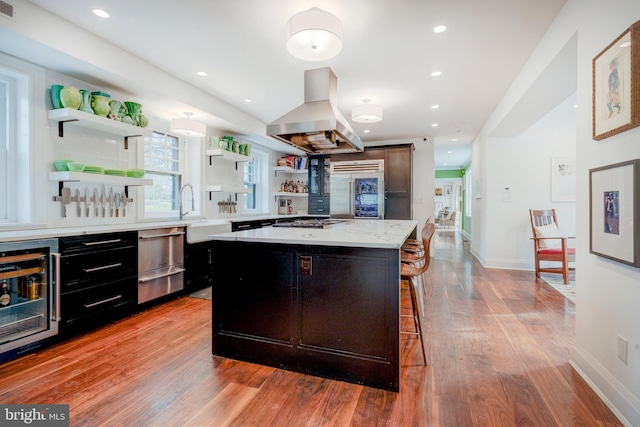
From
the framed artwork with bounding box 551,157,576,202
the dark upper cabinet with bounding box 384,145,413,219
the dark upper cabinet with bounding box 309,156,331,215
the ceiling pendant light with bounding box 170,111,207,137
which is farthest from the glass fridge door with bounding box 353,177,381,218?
the ceiling pendant light with bounding box 170,111,207,137

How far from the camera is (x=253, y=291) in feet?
7.18

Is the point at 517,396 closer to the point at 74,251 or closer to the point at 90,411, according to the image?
the point at 90,411

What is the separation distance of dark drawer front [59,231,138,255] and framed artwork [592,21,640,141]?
3750mm

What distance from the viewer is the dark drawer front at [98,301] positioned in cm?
253

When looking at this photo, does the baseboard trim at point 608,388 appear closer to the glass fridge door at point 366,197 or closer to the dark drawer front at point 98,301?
the dark drawer front at point 98,301

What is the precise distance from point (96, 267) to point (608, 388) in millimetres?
3766

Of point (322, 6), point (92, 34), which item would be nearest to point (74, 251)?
point (92, 34)

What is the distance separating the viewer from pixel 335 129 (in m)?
2.75

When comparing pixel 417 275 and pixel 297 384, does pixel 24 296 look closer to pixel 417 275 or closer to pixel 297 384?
pixel 297 384

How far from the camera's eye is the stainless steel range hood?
2799mm

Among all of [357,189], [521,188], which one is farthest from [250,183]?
[521,188]

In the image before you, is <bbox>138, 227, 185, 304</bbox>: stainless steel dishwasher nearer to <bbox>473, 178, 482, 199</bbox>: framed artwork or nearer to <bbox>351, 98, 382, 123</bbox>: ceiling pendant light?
<bbox>351, 98, 382, 123</bbox>: ceiling pendant light

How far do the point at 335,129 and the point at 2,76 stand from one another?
2.85m

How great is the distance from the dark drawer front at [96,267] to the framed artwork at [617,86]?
12.4ft
